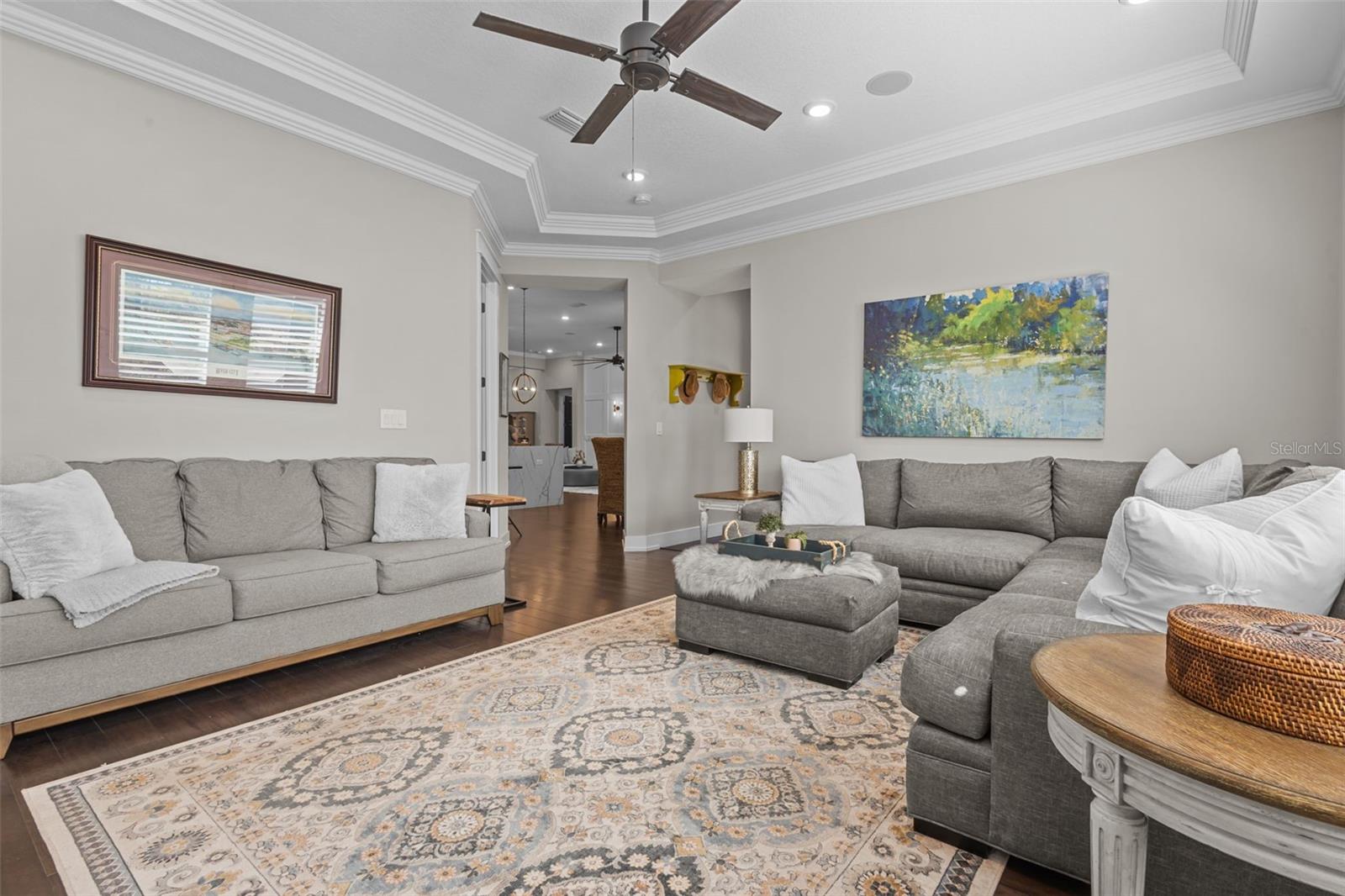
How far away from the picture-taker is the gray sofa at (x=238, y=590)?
2217mm

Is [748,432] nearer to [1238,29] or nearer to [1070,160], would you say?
[1070,160]

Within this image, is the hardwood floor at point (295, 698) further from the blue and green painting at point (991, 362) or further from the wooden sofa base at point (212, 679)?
the blue and green painting at point (991, 362)

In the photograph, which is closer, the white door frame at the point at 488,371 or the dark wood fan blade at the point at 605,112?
the dark wood fan blade at the point at 605,112

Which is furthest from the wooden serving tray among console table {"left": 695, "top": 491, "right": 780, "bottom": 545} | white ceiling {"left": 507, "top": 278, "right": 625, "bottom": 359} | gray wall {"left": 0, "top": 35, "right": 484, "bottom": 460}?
white ceiling {"left": 507, "top": 278, "right": 625, "bottom": 359}

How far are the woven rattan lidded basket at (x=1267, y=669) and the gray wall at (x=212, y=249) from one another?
400 cm

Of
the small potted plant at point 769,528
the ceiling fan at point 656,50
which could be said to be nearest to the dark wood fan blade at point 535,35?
the ceiling fan at point 656,50

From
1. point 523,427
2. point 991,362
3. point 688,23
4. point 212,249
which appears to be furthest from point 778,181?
point 523,427

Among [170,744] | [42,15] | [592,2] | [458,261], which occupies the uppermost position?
[592,2]

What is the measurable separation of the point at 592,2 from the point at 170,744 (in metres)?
3.42

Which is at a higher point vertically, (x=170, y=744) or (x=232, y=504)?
(x=232, y=504)

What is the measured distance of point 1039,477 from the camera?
12.8 ft

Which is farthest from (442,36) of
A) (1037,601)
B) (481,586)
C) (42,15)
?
(1037,601)

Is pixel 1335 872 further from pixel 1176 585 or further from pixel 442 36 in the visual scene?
pixel 442 36
